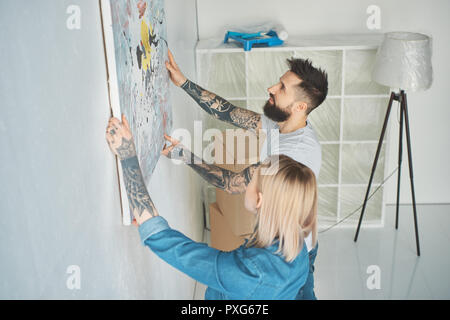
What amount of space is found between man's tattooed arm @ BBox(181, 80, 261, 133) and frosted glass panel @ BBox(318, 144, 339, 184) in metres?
1.26

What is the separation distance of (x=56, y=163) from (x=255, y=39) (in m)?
2.47

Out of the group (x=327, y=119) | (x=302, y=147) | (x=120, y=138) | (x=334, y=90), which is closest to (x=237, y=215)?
(x=302, y=147)

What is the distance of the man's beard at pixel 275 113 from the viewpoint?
86.0 inches

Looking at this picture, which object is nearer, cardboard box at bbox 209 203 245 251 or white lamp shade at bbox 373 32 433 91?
white lamp shade at bbox 373 32 433 91

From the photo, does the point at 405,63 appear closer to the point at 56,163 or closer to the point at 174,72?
the point at 174,72

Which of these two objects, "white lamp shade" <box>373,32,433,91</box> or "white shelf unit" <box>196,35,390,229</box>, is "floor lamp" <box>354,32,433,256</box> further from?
"white shelf unit" <box>196,35,390,229</box>

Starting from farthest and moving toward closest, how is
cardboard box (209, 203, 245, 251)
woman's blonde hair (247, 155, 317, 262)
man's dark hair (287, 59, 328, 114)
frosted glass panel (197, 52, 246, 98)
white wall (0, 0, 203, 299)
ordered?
frosted glass panel (197, 52, 246, 98), cardboard box (209, 203, 245, 251), man's dark hair (287, 59, 328, 114), woman's blonde hair (247, 155, 317, 262), white wall (0, 0, 203, 299)

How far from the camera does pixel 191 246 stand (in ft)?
4.19

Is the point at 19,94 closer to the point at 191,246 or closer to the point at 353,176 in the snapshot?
the point at 191,246

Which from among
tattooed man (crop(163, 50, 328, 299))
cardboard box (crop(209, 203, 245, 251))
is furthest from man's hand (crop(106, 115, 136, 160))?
cardboard box (crop(209, 203, 245, 251))

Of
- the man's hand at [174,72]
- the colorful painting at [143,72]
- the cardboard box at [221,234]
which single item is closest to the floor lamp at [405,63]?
the cardboard box at [221,234]

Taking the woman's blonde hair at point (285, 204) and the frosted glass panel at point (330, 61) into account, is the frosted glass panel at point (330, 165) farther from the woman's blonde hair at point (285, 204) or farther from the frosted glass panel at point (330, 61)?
the woman's blonde hair at point (285, 204)

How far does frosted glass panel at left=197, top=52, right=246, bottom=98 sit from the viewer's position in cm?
326

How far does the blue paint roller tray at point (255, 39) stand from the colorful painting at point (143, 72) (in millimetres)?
1335
